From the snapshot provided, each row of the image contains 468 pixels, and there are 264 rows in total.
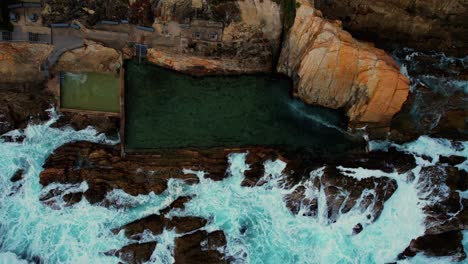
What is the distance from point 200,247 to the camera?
2486 centimetres

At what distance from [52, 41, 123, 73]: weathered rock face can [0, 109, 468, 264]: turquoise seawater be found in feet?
22.0

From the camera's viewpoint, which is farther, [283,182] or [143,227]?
[283,182]

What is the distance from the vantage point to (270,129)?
1141 inches

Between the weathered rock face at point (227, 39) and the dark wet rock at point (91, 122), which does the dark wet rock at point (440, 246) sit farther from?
the dark wet rock at point (91, 122)

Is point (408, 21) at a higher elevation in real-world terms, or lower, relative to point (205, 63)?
higher

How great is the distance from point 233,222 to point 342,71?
40.3 ft

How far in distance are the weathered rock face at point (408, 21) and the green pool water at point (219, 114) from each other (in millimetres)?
6352

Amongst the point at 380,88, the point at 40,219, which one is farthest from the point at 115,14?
the point at 380,88

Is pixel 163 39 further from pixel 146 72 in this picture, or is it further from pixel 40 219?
pixel 40 219

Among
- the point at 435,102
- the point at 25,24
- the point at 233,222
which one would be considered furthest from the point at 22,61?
the point at 435,102

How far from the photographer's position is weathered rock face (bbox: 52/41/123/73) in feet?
93.8

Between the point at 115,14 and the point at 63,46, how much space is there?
430 centimetres

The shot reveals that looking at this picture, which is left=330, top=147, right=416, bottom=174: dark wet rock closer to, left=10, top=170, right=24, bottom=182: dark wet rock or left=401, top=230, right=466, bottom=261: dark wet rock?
left=401, top=230, right=466, bottom=261: dark wet rock

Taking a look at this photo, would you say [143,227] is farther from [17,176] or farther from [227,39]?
[227,39]
